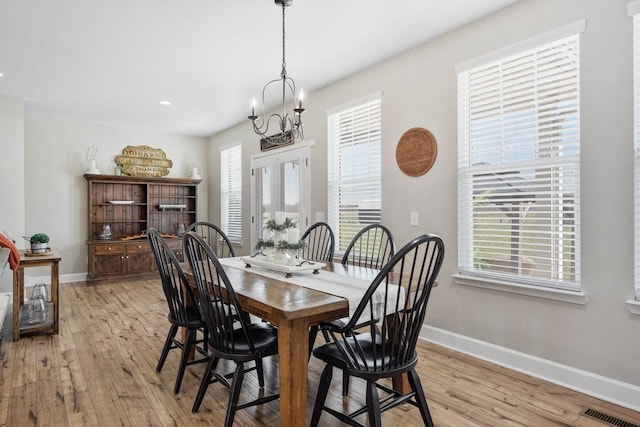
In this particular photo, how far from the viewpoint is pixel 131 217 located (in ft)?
22.0

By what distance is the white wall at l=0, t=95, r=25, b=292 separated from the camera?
4801 millimetres

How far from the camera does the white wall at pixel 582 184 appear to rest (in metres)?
2.30

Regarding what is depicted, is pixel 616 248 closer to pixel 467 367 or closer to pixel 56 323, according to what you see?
pixel 467 367

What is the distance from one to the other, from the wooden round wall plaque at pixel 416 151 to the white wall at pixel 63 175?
17.0 ft

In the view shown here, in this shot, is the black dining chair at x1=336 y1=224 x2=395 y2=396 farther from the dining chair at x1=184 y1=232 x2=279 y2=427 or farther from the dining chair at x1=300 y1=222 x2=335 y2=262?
the dining chair at x1=184 y1=232 x2=279 y2=427

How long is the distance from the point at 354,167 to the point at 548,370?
2.52 metres

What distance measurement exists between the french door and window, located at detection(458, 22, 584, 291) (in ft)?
6.96

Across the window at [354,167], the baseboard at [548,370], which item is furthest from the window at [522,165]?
the window at [354,167]

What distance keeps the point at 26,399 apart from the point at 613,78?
4.09 m

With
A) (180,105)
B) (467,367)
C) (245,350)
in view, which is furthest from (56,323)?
(467,367)

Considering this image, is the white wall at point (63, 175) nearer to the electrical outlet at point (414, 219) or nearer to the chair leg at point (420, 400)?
the electrical outlet at point (414, 219)

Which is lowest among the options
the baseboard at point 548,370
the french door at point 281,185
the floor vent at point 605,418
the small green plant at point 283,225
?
the floor vent at point 605,418

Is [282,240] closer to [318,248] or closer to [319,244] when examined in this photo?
[318,248]

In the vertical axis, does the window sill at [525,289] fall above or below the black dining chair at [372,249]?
below
